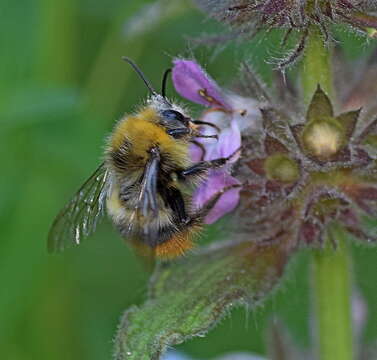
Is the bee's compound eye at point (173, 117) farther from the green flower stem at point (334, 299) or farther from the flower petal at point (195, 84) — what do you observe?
the green flower stem at point (334, 299)

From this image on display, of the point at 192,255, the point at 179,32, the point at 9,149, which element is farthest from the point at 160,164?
the point at 179,32

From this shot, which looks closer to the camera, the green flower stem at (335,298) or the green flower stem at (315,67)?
the green flower stem at (315,67)

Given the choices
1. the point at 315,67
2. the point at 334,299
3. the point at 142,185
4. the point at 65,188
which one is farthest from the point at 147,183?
the point at 65,188

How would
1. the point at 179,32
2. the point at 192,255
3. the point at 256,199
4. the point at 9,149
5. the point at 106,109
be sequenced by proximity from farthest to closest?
the point at 179,32 → the point at 106,109 → the point at 9,149 → the point at 192,255 → the point at 256,199

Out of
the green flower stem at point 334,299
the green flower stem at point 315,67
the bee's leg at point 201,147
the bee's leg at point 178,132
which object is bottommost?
the green flower stem at point 334,299

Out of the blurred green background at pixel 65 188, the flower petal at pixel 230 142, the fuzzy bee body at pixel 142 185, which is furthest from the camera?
the blurred green background at pixel 65 188

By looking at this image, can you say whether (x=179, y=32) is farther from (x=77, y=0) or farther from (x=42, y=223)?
(x=42, y=223)

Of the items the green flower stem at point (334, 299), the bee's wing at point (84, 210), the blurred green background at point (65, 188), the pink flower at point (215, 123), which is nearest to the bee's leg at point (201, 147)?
the pink flower at point (215, 123)
